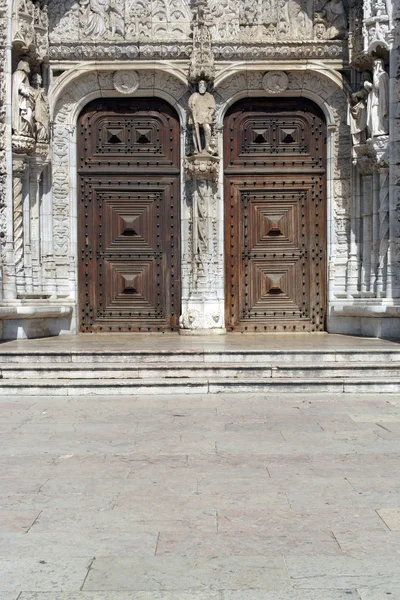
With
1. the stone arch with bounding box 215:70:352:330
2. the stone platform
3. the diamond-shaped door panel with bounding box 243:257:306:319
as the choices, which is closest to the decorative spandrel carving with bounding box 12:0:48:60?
the stone arch with bounding box 215:70:352:330

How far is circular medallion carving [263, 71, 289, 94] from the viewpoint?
13461 mm

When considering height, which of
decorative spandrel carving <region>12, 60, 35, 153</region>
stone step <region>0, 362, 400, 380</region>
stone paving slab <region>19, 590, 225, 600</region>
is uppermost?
decorative spandrel carving <region>12, 60, 35, 153</region>

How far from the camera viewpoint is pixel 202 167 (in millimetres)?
13008

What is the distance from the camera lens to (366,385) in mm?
9008

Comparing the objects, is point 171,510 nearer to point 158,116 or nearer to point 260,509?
point 260,509

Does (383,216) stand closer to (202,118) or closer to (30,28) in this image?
(202,118)

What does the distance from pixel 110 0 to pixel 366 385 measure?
25.6 ft

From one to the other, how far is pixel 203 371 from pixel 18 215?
472 centimetres

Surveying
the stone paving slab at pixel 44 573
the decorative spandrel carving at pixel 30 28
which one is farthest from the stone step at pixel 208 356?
the stone paving slab at pixel 44 573

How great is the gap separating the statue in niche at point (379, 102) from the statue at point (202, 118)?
2.40 m

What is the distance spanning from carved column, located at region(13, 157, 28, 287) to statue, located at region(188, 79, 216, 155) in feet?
8.52

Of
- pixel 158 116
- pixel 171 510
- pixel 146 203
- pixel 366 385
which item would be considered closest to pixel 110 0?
pixel 158 116

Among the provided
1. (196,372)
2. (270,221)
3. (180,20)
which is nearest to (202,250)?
(270,221)

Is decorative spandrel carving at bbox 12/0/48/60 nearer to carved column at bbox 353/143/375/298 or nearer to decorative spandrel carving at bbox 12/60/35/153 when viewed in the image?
decorative spandrel carving at bbox 12/60/35/153
